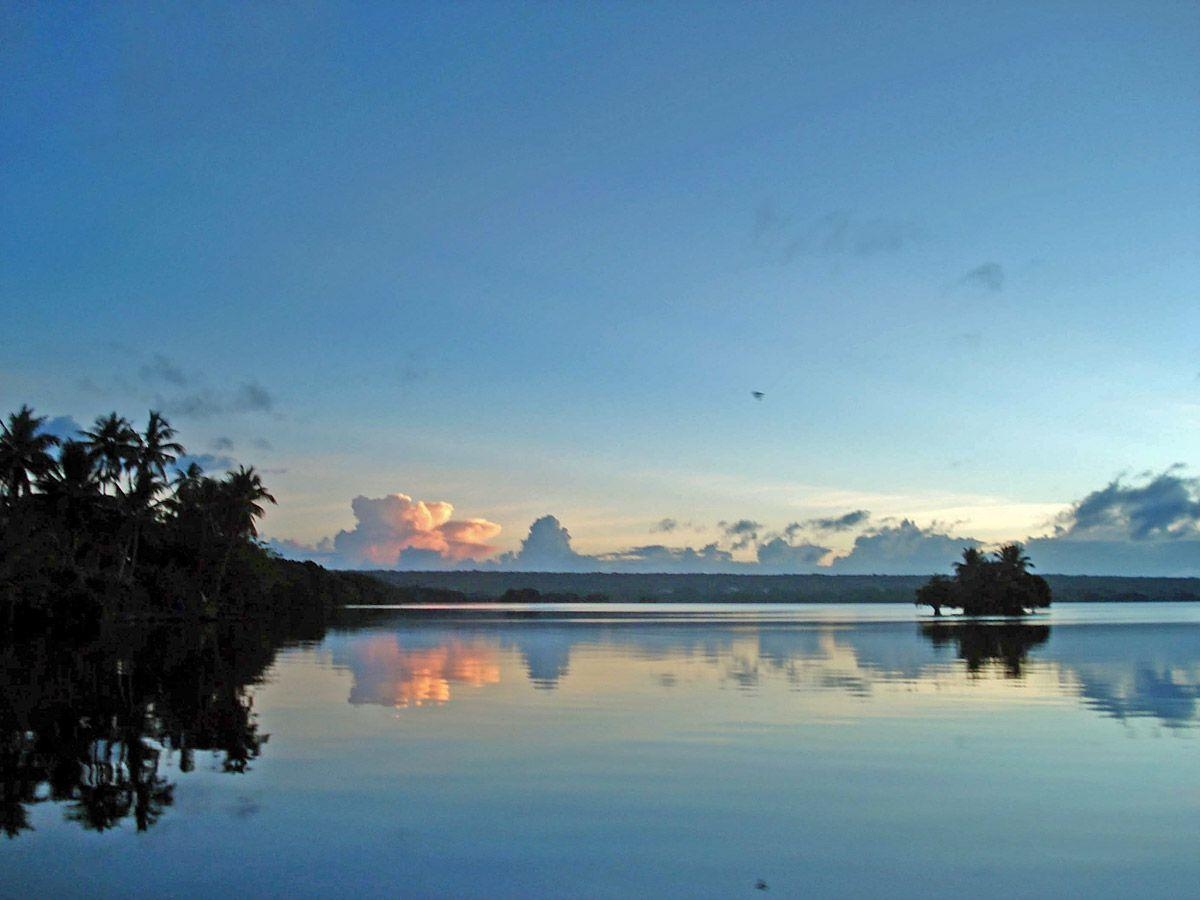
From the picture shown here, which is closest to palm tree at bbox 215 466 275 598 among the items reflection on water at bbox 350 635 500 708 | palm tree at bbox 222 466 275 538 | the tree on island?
palm tree at bbox 222 466 275 538

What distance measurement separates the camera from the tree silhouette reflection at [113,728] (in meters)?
13.2

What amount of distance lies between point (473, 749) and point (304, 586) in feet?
327

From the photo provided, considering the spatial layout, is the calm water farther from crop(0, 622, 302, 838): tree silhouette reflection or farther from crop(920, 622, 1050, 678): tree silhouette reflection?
crop(920, 622, 1050, 678): tree silhouette reflection

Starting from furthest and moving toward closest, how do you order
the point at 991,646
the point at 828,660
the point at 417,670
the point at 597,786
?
the point at 991,646, the point at 828,660, the point at 417,670, the point at 597,786

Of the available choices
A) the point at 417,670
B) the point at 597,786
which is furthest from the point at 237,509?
the point at 597,786

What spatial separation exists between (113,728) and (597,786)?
974 cm

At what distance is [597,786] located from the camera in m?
14.3

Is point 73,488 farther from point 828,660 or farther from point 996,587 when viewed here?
point 996,587

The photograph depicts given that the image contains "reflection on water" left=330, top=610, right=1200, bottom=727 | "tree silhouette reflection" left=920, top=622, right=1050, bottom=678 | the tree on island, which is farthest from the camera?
the tree on island

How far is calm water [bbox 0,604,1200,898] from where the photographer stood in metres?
10.2

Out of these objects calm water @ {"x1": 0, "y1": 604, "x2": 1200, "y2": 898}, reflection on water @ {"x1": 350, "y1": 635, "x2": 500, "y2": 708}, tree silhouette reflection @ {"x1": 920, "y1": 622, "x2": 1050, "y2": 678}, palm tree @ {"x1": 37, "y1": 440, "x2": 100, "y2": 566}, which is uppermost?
palm tree @ {"x1": 37, "y1": 440, "x2": 100, "y2": 566}

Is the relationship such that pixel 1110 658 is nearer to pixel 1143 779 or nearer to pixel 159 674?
pixel 1143 779

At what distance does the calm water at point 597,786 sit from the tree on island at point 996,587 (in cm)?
8930

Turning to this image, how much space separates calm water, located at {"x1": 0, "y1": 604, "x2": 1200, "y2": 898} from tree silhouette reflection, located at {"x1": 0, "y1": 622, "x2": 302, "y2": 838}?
85 millimetres
